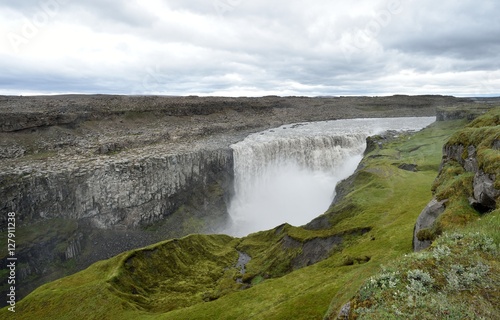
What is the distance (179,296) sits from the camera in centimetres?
3228

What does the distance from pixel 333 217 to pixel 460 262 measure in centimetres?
2858

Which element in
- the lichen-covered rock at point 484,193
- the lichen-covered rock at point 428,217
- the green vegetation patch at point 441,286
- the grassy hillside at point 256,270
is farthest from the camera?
the grassy hillside at point 256,270

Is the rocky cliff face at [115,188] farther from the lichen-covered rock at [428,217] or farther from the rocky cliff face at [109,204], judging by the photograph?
the lichen-covered rock at [428,217]

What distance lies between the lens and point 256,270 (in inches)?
1420

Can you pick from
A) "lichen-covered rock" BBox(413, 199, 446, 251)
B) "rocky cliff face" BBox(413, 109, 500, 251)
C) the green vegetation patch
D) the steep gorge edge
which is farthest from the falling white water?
the green vegetation patch

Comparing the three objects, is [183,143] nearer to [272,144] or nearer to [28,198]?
[272,144]

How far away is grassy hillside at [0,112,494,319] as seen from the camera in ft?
75.8

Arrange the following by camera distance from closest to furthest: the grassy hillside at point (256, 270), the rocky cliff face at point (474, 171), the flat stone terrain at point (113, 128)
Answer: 1. the rocky cliff face at point (474, 171)
2. the grassy hillside at point (256, 270)
3. the flat stone terrain at point (113, 128)

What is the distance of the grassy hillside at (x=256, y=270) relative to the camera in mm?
23094

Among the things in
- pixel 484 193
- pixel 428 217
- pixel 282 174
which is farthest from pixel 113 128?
Result: pixel 484 193

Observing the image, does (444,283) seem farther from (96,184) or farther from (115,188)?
(115,188)

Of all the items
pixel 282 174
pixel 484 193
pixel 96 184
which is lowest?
pixel 282 174

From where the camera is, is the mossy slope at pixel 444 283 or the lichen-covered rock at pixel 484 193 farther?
the lichen-covered rock at pixel 484 193

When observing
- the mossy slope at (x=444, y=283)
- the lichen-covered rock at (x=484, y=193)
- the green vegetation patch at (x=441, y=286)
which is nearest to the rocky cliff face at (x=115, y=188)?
the mossy slope at (x=444, y=283)
